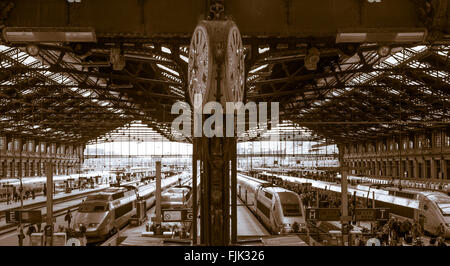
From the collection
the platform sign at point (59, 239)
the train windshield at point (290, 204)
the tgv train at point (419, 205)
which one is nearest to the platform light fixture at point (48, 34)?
the platform sign at point (59, 239)

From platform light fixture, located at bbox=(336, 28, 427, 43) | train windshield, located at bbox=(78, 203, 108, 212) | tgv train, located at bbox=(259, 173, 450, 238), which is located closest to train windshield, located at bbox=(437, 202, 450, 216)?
tgv train, located at bbox=(259, 173, 450, 238)

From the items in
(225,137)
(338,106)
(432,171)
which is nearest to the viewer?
(225,137)

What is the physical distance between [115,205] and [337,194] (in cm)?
1844

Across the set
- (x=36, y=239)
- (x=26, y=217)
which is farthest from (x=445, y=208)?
(x=26, y=217)

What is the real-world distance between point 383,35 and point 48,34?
20.6ft

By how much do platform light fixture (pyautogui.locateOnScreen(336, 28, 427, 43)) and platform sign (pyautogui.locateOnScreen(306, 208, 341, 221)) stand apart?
7405 millimetres

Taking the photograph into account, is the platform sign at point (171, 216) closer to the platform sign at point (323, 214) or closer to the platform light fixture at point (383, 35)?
the platform sign at point (323, 214)

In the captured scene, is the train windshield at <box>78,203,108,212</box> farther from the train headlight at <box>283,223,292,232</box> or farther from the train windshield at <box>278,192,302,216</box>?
the train headlight at <box>283,223,292,232</box>

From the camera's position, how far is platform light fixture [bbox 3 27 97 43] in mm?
7469

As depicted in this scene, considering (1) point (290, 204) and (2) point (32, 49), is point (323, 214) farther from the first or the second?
(2) point (32, 49)

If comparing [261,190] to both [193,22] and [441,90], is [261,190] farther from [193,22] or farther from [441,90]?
[193,22]
